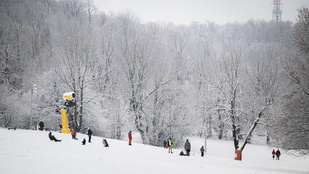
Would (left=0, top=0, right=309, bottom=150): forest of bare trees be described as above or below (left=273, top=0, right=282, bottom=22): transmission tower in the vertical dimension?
below

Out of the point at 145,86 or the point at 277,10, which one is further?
the point at 277,10

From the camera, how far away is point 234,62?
2834cm

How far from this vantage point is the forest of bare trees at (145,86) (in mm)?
13945

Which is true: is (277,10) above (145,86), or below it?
above

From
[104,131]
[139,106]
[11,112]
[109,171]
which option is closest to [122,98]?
[139,106]

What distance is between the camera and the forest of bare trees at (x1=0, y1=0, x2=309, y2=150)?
1395 centimetres

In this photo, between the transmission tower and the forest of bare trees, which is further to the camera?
the transmission tower

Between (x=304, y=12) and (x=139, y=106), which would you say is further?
(x=139, y=106)

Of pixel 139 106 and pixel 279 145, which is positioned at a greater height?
pixel 139 106

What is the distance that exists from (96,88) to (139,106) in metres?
9.97

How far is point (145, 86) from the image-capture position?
2634 centimetres

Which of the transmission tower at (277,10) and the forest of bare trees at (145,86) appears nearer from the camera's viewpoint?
the forest of bare trees at (145,86)

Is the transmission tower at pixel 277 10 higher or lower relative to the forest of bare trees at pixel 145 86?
higher

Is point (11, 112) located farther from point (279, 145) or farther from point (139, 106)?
point (279, 145)
